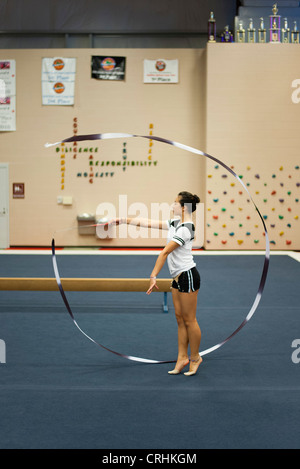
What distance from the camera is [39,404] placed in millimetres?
3627

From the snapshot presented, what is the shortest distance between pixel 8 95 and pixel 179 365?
9093mm

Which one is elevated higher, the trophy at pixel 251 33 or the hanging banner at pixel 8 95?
the trophy at pixel 251 33

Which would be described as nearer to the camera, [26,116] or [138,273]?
[138,273]

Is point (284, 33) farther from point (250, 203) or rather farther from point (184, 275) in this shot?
point (184, 275)

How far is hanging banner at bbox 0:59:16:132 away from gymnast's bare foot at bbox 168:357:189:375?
345 inches

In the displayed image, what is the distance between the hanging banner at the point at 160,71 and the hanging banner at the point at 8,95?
111 inches

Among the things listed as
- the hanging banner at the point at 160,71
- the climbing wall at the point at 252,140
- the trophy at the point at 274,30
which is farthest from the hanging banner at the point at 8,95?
the trophy at the point at 274,30

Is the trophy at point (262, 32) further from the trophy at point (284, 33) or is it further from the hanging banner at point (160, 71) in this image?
the hanging banner at point (160, 71)

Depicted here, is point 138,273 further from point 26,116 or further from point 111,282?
point 26,116

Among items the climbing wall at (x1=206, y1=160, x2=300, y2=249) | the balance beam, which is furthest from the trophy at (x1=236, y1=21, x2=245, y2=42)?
the balance beam

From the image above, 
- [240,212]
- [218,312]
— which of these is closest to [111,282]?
[218,312]

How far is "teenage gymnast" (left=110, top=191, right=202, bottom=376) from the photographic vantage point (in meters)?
4.11

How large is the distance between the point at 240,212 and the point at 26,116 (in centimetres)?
494

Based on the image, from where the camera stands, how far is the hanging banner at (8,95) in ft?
38.6
